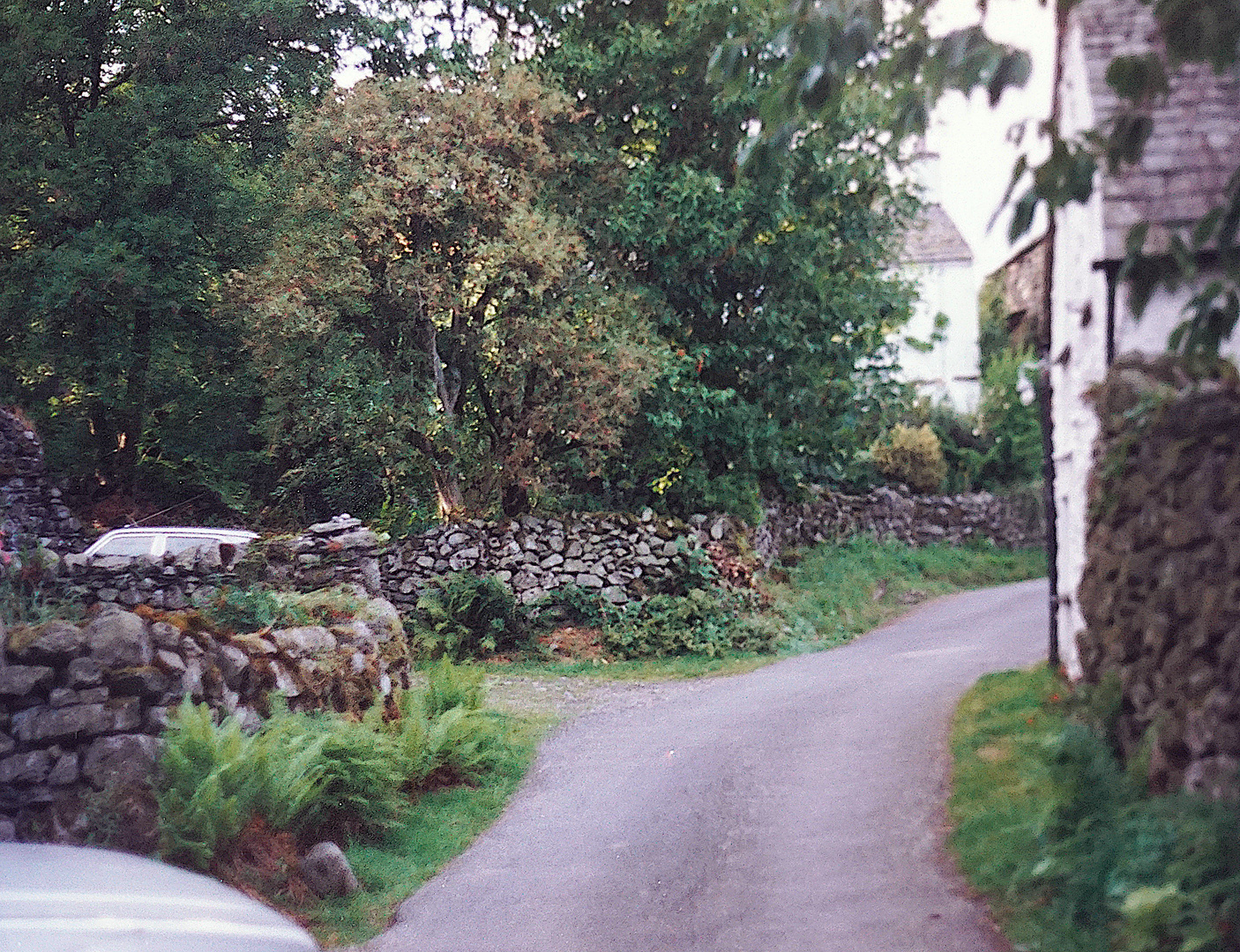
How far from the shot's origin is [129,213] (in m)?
5.00

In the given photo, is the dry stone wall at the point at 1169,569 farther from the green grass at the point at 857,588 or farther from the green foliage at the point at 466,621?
the green foliage at the point at 466,621

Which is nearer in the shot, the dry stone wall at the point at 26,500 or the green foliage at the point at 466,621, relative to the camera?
the dry stone wall at the point at 26,500

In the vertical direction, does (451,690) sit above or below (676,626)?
below

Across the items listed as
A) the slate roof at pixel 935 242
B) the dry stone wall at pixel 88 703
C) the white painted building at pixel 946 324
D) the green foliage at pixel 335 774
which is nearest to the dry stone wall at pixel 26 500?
the dry stone wall at pixel 88 703

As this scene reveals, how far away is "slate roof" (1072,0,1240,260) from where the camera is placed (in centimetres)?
358

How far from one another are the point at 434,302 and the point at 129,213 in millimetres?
1514

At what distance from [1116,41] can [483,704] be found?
467 cm

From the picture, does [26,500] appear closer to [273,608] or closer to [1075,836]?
[273,608]

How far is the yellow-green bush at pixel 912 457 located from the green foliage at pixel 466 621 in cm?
252

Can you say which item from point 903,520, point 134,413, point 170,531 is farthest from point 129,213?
point 903,520

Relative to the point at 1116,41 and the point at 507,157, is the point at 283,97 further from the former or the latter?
the point at 1116,41

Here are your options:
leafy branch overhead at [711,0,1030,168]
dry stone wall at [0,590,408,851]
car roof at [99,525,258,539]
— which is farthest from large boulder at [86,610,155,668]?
leafy branch overhead at [711,0,1030,168]

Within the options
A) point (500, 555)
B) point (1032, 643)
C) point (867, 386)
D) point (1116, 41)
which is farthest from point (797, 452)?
point (1116, 41)

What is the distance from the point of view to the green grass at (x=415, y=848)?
13.9 ft
